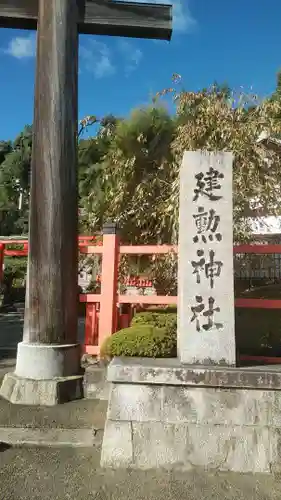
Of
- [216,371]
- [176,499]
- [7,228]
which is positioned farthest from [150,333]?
[7,228]

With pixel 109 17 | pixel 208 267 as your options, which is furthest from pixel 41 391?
pixel 109 17

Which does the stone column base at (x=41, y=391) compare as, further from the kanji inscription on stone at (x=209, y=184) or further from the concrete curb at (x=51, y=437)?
the kanji inscription on stone at (x=209, y=184)

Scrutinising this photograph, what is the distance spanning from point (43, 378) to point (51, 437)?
35.1 inches

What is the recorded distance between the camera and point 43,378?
169 inches

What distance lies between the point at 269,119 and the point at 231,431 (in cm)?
528

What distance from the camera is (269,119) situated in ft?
21.7

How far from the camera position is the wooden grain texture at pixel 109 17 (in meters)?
5.02

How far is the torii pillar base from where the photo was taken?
4195 mm

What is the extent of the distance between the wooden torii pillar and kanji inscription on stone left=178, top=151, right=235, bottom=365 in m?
1.66

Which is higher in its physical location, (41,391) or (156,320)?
(156,320)

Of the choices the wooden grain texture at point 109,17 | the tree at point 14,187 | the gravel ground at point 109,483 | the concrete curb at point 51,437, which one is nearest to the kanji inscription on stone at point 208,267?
the gravel ground at point 109,483

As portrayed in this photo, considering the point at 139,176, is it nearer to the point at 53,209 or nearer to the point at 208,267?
the point at 53,209

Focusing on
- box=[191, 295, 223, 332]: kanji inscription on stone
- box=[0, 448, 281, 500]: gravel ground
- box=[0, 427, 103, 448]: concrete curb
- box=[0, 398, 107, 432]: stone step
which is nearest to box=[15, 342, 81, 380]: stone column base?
box=[0, 398, 107, 432]: stone step

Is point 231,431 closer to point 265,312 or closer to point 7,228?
point 265,312
